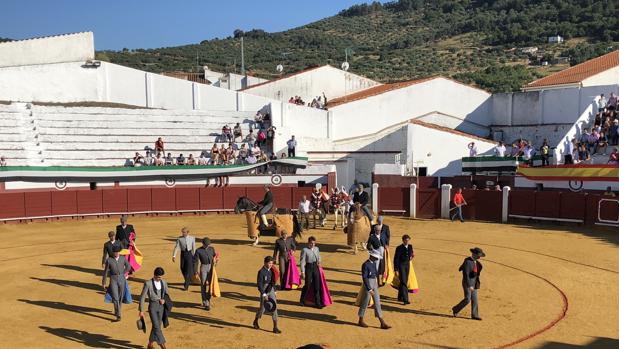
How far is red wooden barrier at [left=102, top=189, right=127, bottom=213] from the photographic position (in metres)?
28.2

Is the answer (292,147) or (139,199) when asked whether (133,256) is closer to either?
(139,199)

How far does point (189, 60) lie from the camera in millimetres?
90500

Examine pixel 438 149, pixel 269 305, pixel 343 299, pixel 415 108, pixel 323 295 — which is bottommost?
pixel 343 299

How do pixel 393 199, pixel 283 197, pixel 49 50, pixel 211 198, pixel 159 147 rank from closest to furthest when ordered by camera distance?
pixel 393 199
pixel 211 198
pixel 283 197
pixel 159 147
pixel 49 50

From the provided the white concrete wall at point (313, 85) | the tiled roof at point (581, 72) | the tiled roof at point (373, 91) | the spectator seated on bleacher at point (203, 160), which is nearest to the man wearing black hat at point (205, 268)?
the spectator seated on bleacher at point (203, 160)

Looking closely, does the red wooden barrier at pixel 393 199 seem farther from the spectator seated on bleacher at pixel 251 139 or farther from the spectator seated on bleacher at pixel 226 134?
the spectator seated on bleacher at pixel 226 134

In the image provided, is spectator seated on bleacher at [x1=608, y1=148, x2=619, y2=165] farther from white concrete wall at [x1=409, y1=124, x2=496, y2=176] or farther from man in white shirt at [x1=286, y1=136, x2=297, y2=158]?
man in white shirt at [x1=286, y1=136, x2=297, y2=158]

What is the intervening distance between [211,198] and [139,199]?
3.33m

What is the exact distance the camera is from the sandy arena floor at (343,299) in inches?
432

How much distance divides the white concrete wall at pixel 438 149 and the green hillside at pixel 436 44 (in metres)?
32.0

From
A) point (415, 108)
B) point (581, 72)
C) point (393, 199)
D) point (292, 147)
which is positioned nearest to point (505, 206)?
point (393, 199)

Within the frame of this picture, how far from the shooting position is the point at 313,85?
41844 millimetres

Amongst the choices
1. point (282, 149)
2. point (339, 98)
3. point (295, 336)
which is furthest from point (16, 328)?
point (339, 98)

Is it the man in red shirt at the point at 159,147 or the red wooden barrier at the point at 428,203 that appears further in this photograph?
the man in red shirt at the point at 159,147
